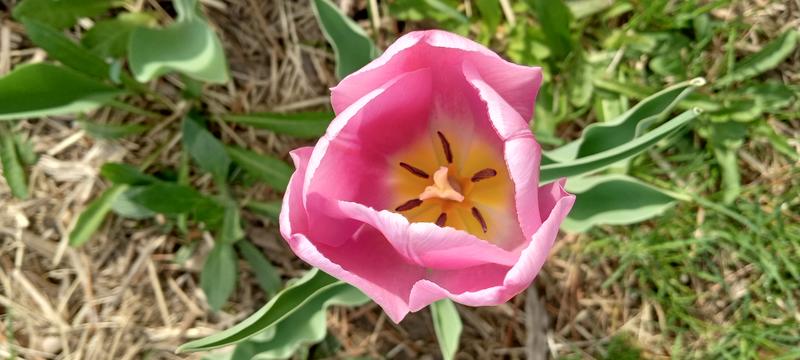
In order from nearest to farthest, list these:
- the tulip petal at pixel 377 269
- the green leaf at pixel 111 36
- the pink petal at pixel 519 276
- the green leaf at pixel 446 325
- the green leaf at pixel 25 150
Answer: the pink petal at pixel 519 276
the tulip petal at pixel 377 269
the green leaf at pixel 446 325
the green leaf at pixel 111 36
the green leaf at pixel 25 150

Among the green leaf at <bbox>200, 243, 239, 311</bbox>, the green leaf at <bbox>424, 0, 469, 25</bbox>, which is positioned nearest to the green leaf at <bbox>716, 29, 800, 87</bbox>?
the green leaf at <bbox>424, 0, 469, 25</bbox>

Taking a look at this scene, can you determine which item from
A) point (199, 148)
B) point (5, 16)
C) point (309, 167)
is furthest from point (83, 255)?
point (309, 167)

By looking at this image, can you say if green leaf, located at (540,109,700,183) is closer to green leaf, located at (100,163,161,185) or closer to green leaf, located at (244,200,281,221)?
green leaf, located at (244,200,281,221)

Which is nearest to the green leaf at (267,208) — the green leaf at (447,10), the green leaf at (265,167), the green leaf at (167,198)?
the green leaf at (265,167)

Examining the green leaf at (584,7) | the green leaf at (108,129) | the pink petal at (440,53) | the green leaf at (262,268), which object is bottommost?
the green leaf at (262,268)

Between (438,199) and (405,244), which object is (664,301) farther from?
(405,244)

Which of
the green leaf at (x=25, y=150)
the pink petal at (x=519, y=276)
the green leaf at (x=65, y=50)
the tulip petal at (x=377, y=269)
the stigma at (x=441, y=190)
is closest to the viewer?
the pink petal at (x=519, y=276)

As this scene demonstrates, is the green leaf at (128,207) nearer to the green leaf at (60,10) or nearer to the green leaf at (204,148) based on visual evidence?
the green leaf at (204,148)

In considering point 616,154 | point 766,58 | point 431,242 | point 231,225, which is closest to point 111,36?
point 231,225
